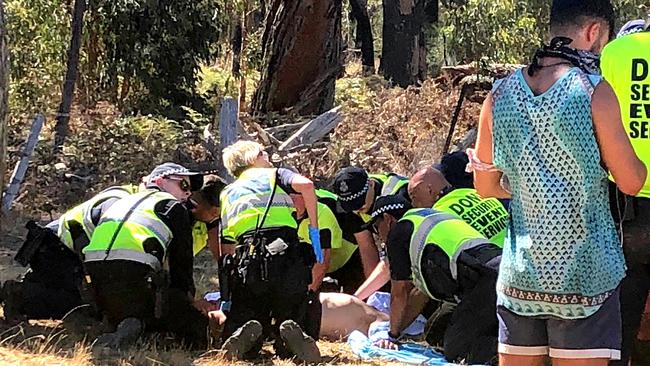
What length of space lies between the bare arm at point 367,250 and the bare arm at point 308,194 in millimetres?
678

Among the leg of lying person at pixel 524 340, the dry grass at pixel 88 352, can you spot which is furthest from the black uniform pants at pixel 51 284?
the leg of lying person at pixel 524 340

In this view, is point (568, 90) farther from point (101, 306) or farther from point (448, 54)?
point (448, 54)

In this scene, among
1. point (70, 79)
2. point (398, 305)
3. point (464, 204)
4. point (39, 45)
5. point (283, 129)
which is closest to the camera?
point (398, 305)

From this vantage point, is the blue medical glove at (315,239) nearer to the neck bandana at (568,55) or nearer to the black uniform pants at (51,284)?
the black uniform pants at (51,284)

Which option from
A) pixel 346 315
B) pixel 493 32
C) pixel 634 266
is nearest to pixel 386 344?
pixel 346 315

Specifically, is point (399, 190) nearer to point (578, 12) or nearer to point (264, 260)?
point (264, 260)

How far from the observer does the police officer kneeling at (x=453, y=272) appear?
5305 mm

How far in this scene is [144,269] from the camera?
5.46 meters

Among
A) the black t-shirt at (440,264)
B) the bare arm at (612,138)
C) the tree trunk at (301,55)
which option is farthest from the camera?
the tree trunk at (301,55)

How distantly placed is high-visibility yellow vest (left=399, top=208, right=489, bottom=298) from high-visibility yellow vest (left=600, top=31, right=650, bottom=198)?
6.02 feet

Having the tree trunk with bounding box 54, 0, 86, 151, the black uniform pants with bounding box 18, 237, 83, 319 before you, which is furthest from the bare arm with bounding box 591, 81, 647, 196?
the tree trunk with bounding box 54, 0, 86, 151

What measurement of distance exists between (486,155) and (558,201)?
12.5 inches

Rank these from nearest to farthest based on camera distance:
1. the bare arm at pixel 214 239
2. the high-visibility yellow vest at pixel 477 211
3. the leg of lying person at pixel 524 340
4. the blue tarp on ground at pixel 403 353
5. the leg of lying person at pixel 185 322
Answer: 1. the leg of lying person at pixel 524 340
2. the blue tarp on ground at pixel 403 353
3. the leg of lying person at pixel 185 322
4. the high-visibility yellow vest at pixel 477 211
5. the bare arm at pixel 214 239

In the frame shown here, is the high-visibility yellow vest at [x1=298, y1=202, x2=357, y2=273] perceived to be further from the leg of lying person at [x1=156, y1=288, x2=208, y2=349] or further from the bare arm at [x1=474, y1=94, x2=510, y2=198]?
the bare arm at [x1=474, y1=94, x2=510, y2=198]
